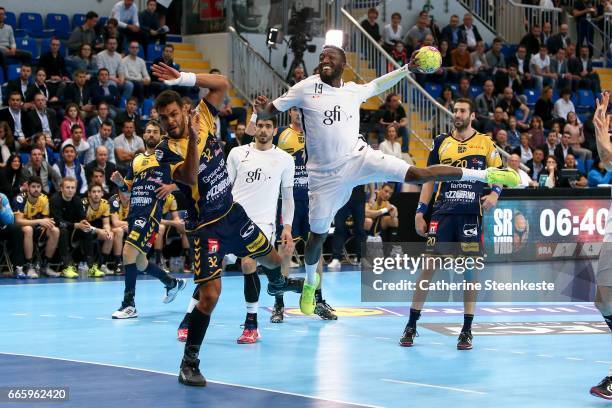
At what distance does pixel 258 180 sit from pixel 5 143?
8038 mm

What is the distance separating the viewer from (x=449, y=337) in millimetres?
11492

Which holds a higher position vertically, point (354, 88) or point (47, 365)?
point (354, 88)

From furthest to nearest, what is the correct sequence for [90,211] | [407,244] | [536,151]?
[536,151], [407,244], [90,211]

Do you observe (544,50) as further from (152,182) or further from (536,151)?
(152,182)

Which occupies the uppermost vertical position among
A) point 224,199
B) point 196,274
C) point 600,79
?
point 600,79

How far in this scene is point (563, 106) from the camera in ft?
89.7

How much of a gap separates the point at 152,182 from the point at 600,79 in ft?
68.3

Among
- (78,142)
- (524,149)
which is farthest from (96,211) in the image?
(524,149)

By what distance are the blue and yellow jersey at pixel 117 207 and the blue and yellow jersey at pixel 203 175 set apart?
959 cm

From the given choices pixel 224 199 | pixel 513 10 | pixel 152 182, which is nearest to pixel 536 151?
pixel 513 10

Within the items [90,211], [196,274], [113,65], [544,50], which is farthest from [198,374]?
[544,50]

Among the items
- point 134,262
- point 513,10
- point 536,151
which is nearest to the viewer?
point 134,262

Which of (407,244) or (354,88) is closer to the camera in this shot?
(354,88)

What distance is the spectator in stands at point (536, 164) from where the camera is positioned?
23.3 metres
